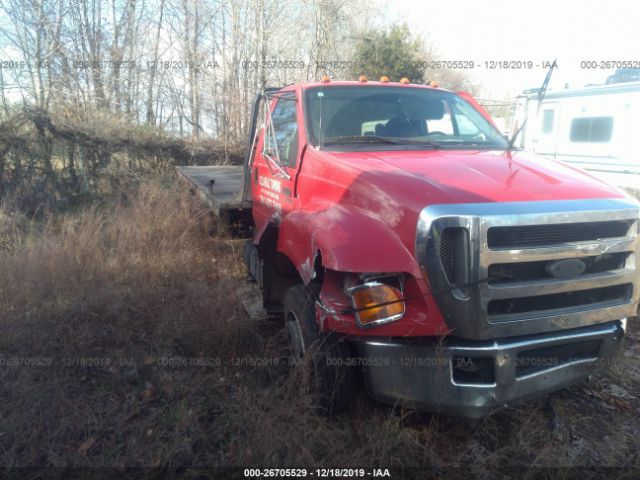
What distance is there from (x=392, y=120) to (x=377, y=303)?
201 centimetres

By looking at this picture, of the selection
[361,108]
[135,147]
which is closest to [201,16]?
[135,147]

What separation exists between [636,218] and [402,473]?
2.07m

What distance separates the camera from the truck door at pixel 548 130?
11.9 meters

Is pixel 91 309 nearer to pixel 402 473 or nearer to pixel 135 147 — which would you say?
pixel 402 473

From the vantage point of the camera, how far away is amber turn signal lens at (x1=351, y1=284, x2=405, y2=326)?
2.68m

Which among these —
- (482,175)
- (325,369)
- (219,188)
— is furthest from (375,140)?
(219,188)

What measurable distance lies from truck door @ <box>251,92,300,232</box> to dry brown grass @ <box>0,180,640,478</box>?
0.94m

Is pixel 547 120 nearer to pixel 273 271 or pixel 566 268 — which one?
pixel 273 271

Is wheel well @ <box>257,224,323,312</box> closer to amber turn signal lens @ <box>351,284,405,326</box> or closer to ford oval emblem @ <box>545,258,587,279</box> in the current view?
amber turn signal lens @ <box>351,284,405,326</box>

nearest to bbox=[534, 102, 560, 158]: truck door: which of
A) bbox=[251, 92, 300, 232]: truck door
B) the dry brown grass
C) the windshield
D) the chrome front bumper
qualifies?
the windshield

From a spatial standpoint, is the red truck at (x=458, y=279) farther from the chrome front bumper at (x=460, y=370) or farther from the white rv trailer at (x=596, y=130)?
the white rv trailer at (x=596, y=130)

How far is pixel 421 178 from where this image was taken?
9.66ft

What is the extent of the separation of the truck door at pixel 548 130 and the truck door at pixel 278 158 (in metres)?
9.21

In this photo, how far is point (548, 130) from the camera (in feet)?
40.0
